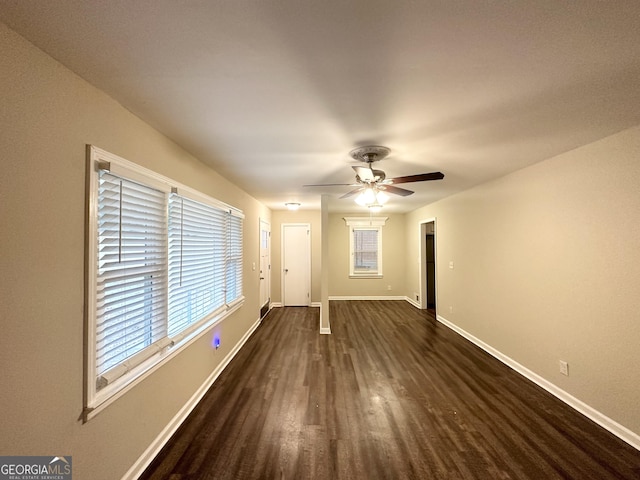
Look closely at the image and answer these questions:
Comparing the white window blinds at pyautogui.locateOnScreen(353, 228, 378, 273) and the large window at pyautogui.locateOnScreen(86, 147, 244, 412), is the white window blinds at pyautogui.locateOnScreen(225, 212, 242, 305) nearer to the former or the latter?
the large window at pyautogui.locateOnScreen(86, 147, 244, 412)

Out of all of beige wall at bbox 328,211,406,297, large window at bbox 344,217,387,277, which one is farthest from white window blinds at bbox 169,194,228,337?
large window at bbox 344,217,387,277

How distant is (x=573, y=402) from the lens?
8.10ft

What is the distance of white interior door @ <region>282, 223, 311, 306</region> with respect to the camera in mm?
6648

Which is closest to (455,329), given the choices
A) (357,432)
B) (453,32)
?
(357,432)

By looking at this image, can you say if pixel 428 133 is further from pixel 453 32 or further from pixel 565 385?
pixel 565 385

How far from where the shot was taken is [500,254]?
3.48 meters

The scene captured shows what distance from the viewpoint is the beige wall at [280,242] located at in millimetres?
6645

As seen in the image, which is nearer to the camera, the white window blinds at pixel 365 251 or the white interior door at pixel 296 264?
the white interior door at pixel 296 264

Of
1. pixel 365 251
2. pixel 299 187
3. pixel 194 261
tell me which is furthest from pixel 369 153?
pixel 365 251

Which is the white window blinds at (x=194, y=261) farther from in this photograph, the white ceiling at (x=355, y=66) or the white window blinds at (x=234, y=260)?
the white ceiling at (x=355, y=66)

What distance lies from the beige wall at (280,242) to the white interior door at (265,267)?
23cm

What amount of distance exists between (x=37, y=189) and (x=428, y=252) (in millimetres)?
6663

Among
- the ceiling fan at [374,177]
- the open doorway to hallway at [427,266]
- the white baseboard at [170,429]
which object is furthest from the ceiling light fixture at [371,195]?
the open doorway to hallway at [427,266]

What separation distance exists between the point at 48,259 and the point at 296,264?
5552 millimetres
